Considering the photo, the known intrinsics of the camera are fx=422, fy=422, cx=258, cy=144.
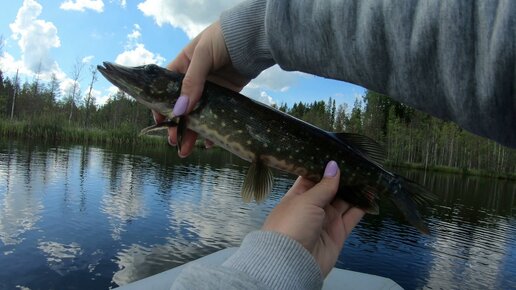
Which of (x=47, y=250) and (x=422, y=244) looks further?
(x=422, y=244)

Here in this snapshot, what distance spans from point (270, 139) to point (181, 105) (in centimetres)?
66

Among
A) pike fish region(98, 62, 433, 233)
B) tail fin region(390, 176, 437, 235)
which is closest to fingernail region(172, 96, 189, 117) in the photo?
pike fish region(98, 62, 433, 233)

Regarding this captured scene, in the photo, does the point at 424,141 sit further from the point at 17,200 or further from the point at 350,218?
the point at 350,218

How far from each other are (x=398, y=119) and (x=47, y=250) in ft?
247

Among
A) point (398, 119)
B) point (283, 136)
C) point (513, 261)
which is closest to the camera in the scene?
point (283, 136)

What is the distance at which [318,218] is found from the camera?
2432 millimetres

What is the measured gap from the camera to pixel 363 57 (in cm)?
169

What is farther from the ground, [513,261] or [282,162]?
[282,162]

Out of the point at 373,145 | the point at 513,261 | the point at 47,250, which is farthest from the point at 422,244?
the point at 373,145

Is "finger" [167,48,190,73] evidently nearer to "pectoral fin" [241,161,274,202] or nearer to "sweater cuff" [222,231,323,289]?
"pectoral fin" [241,161,274,202]

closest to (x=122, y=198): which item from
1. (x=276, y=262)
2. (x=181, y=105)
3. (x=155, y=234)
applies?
(x=155, y=234)

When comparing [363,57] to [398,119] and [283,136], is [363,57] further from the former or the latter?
[398,119]

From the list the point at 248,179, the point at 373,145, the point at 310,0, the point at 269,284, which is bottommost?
the point at 269,284

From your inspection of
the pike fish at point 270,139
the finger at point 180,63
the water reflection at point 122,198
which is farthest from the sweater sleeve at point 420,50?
the water reflection at point 122,198
